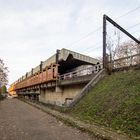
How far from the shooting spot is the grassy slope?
27.8ft

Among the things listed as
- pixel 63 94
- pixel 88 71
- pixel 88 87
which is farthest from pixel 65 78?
pixel 88 87

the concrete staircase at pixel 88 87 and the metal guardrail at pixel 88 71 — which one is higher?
the metal guardrail at pixel 88 71

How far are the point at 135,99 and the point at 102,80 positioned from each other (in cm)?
599

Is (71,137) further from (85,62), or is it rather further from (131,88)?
(85,62)

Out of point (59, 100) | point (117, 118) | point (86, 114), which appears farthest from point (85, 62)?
point (117, 118)

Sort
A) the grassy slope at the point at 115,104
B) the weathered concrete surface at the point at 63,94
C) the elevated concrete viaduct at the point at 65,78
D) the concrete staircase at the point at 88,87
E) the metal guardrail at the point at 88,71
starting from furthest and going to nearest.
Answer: the weathered concrete surface at the point at 63,94 < the elevated concrete viaduct at the point at 65,78 < the metal guardrail at the point at 88,71 < the concrete staircase at the point at 88,87 < the grassy slope at the point at 115,104

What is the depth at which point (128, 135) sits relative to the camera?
7.40 metres

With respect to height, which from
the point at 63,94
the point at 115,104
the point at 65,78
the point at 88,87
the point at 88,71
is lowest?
the point at 115,104

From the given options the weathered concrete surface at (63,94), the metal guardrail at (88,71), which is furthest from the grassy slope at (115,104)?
the weathered concrete surface at (63,94)

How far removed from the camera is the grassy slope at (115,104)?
8477 mm

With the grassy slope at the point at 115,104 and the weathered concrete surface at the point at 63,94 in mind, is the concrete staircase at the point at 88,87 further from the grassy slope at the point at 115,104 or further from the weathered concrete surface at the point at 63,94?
the weathered concrete surface at the point at 63,94

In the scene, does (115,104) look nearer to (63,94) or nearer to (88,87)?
(88,87)

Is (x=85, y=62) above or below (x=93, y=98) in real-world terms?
above

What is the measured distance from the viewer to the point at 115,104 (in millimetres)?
10508
